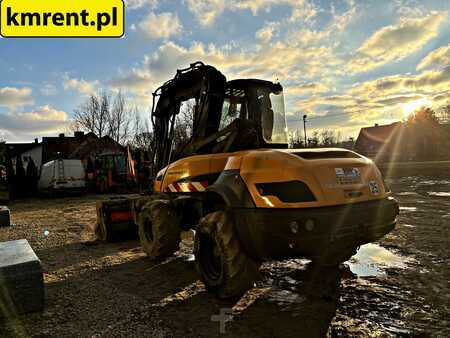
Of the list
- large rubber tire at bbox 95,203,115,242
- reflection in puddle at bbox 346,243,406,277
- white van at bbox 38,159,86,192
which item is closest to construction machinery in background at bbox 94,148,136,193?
white van at bbox 38,159,86,192

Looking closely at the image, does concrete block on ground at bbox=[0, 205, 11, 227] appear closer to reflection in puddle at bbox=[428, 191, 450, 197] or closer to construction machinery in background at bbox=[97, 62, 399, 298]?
construction machinery in background at bbox=[97, 62, 399, 298]

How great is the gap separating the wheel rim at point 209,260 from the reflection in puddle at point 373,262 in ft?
6.43

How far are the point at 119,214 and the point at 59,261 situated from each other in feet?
4.94

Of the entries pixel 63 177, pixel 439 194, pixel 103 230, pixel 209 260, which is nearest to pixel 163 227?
pixel 209 260

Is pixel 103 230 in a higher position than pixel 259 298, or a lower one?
higher

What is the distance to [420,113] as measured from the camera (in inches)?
1718

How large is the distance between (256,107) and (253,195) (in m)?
1.76

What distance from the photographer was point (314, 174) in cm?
339

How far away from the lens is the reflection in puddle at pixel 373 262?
4.69 metres

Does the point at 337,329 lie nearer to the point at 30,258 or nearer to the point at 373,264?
the point at 373,264

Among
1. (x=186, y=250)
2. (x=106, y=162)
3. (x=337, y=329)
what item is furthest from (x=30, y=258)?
(x=106, y=162)

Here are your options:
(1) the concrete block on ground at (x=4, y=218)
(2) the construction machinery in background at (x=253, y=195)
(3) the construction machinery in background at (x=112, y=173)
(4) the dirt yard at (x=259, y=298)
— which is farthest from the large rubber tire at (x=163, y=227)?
(3) the construction machinery in background at (x=112, y=173)

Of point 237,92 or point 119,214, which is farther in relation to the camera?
point 119,214

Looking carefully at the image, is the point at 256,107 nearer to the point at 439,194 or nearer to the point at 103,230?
the point at 103,230
